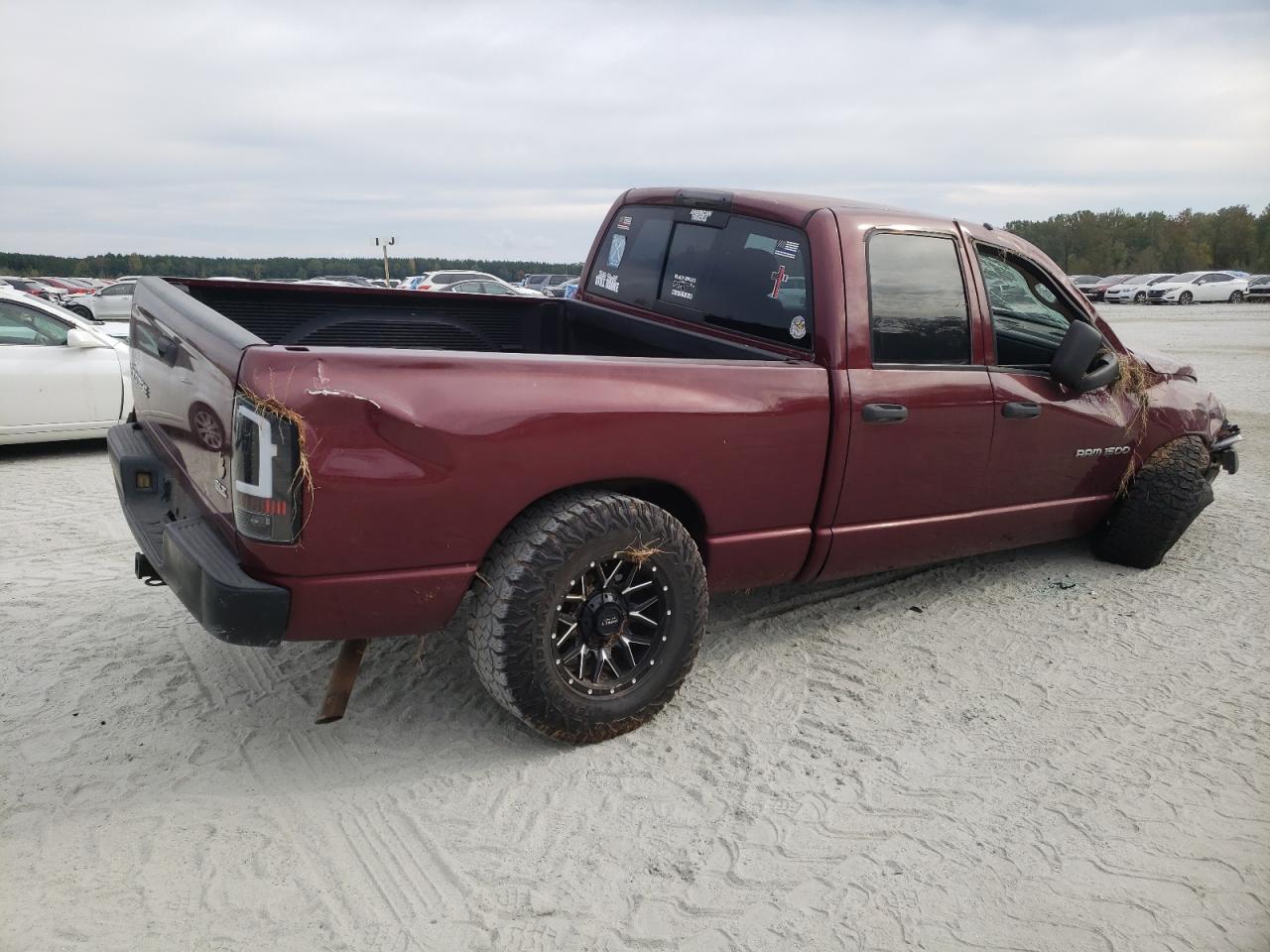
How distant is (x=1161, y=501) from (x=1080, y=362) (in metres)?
1.24

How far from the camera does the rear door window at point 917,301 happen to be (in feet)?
12.3

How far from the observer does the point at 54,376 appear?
7.46 m

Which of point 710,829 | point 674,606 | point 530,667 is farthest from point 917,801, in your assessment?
point 530,667

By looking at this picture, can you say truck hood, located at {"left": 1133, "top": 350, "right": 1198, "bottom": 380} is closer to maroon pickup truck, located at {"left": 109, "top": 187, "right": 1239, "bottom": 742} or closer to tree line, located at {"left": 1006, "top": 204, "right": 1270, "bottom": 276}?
maroon pickup truck, located at {"left": 109, "top": 187, "right": 1239, "bottom": 742}

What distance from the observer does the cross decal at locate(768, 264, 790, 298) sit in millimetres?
3814

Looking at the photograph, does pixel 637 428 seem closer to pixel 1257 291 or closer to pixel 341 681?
pixel 341 681

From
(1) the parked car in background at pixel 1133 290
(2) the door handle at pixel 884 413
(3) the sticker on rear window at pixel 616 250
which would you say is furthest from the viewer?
(1) the parked car in background at pixel 1133 290

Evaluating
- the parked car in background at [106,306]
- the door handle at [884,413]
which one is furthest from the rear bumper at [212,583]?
the parked car in background at [106,306]

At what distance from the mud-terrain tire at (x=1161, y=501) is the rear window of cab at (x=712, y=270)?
2.41 m

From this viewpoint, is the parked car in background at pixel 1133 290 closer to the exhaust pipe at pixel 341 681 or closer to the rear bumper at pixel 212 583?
the exhaust pipe at pixel 341 681

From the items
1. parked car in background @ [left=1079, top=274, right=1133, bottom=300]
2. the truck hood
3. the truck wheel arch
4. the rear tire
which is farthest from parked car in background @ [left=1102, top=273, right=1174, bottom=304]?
the rear tire

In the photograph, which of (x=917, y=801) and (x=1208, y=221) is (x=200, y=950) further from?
(x=1208, y=221)

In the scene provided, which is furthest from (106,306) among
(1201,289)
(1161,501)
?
(1201,289)

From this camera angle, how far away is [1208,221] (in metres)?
66.0
